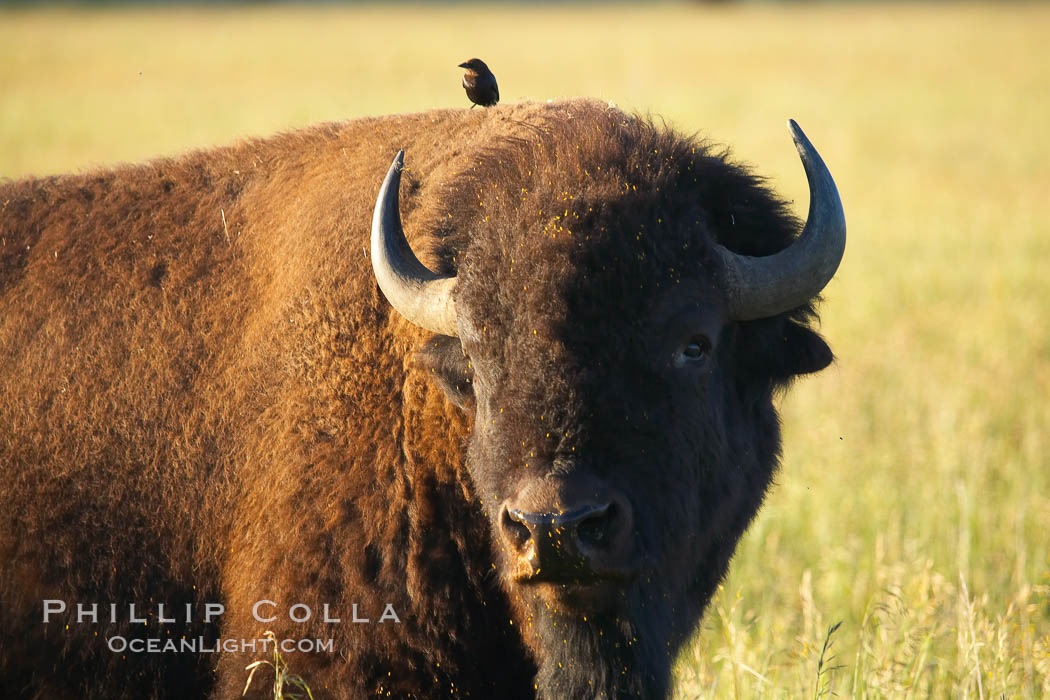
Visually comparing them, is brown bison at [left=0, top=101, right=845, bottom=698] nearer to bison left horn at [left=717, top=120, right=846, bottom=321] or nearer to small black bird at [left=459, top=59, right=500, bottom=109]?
bison left horn at [left=717, top=120, right=846, bottom=321]

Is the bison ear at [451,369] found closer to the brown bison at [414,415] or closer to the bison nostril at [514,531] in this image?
the brown bison at [414,415]

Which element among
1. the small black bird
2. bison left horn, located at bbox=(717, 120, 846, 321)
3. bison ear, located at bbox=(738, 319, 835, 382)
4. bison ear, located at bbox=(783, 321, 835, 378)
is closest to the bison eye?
bison left horn, located at bbox=(717, 120, 846, 321)

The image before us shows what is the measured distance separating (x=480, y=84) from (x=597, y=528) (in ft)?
7.69

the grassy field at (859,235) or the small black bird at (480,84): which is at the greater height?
the small black bird at (480,84)

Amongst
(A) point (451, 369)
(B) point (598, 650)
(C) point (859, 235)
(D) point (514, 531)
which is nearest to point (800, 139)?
(A) point (451, 369)

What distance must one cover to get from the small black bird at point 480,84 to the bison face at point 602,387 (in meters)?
1.15

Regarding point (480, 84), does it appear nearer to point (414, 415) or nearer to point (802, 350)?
point (414, 415)

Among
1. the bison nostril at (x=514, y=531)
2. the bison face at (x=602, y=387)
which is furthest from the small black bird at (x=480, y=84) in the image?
the bison nostril at (x=514, y=531)

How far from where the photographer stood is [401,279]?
136 inches

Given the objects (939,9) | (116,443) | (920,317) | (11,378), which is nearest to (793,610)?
(116,443)

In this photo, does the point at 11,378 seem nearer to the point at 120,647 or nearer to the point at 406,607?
the point at 120,647

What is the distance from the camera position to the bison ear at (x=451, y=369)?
11.5ft

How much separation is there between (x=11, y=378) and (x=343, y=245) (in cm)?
147

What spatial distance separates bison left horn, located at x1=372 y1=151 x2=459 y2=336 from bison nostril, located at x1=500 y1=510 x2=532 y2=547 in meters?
0.74
